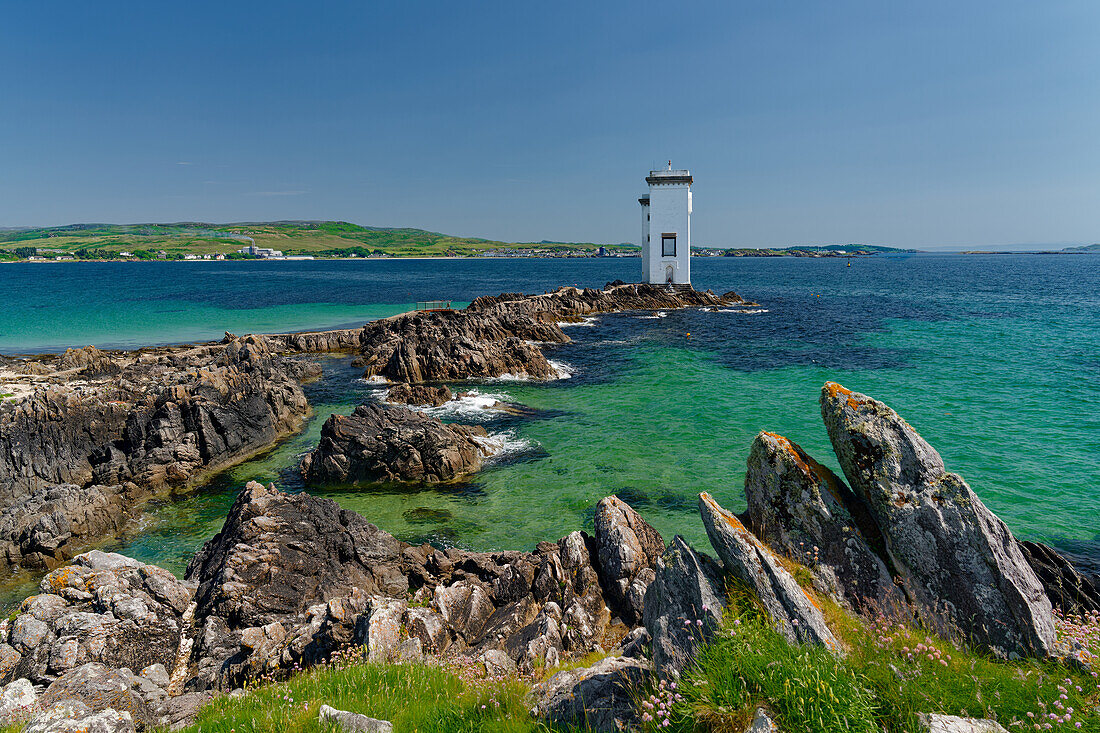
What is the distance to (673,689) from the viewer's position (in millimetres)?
4984

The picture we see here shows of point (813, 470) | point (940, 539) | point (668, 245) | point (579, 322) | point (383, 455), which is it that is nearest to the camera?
point (940, 539)

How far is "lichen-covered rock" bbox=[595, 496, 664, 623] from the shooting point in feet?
34.6

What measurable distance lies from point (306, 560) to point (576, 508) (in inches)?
328

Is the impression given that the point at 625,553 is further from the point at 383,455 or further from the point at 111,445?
the point at 111,445

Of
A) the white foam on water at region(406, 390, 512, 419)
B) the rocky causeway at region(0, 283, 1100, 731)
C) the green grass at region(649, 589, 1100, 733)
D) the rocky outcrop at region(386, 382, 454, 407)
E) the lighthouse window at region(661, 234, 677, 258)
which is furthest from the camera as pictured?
the lighthouse window at region(661, 234, 677, 258)

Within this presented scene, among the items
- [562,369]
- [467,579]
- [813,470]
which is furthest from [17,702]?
[562,369]

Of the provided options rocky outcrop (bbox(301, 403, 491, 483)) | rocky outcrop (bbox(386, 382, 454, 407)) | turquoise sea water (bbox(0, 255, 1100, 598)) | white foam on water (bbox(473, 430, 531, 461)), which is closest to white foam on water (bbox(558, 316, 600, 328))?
turquoise sea water (bbox(0, 255, 1100, 598))

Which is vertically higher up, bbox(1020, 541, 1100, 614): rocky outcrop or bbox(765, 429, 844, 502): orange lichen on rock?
bbox(765, 429, 844, 502): orange lichen on rock

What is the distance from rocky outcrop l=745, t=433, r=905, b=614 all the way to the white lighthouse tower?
242ft

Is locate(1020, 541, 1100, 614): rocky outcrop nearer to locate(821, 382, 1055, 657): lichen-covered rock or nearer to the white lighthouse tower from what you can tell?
locate(821, 382, 1055, 657): lichen-covered rock

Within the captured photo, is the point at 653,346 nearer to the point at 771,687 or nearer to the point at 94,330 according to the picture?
the point at 771,687

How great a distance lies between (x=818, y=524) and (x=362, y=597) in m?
8.06

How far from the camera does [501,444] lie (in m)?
24.2

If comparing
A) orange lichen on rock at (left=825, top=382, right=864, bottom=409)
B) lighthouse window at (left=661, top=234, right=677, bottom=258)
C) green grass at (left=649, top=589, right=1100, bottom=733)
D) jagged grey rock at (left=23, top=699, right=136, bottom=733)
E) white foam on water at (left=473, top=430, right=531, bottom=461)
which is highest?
lighthouse window at (left=661, top=234, right=677, bottom=258)
